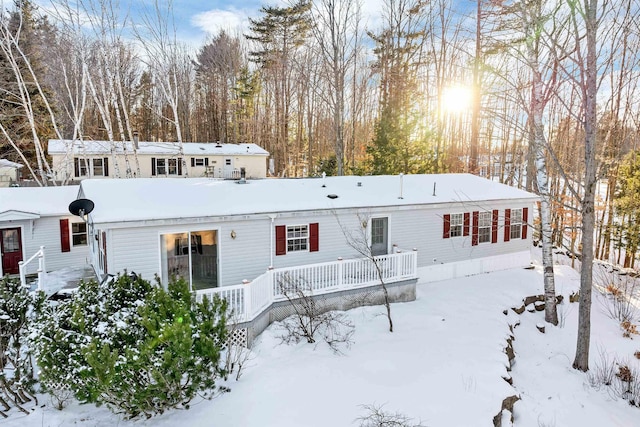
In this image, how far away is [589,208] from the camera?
26.2 feet

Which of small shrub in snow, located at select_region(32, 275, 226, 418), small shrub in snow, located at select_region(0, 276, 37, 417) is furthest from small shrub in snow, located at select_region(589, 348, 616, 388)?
small shrub in snow, located at select_region(0, 276, 37, 417)

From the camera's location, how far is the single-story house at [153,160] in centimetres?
2131

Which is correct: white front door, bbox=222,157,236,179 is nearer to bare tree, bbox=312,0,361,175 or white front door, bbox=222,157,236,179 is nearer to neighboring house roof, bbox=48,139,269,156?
neighboring house roof, bbox=48,139,269,156

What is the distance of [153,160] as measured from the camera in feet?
78.7

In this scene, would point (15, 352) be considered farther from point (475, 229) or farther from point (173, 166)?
point (173, 166)

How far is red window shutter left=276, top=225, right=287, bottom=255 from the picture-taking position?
10367 millimetres

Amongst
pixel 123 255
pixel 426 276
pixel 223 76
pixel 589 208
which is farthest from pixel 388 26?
pixel 123 255

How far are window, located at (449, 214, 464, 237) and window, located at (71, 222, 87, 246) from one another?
13.0 meters

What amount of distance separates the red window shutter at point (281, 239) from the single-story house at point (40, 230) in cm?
767

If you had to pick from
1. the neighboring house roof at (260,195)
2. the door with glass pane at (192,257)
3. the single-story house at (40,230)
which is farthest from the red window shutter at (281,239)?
the single-story house at (40,230)

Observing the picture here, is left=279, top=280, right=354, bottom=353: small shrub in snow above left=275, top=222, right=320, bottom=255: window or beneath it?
beneath

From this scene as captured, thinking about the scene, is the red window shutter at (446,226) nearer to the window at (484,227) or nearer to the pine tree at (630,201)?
the window at (484,227)

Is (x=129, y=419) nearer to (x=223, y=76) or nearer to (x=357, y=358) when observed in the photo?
(x=357, y=358)

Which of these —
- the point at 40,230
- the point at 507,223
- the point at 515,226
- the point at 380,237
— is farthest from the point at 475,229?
the point at 40,230
